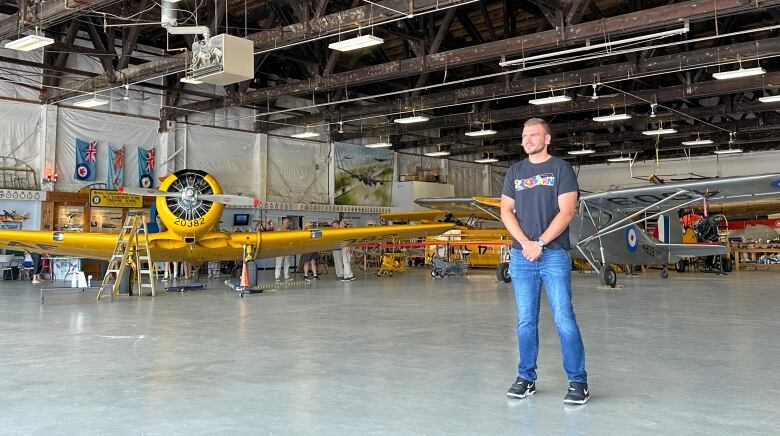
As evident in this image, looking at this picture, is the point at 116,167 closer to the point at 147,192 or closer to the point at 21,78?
the point at 21,78

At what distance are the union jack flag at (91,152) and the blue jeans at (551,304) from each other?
18.0 m

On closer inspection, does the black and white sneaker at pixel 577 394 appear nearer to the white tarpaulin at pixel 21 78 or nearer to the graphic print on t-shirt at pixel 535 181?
the graphic print on t-shirt at pixel 535 181

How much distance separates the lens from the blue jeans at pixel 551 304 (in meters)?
3.21

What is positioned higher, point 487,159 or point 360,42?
point 487,159

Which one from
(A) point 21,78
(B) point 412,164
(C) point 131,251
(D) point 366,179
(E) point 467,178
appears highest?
(A) point 21,78

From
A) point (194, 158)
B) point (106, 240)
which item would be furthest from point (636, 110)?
point (106, 240)

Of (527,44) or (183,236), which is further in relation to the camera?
(527,44)

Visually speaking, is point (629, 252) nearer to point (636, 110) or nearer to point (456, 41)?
point (456, 41)

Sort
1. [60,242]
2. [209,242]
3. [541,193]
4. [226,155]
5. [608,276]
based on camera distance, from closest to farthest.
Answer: [541,193], [60,242], [209,242], [608,276], [226,155]

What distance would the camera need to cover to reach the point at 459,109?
27484mm

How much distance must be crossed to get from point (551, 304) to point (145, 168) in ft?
61.6

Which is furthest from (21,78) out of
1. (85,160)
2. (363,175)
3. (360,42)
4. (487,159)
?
(487,159)

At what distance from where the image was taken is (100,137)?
1894 centimetres

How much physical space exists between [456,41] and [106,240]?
1324 centimetres
